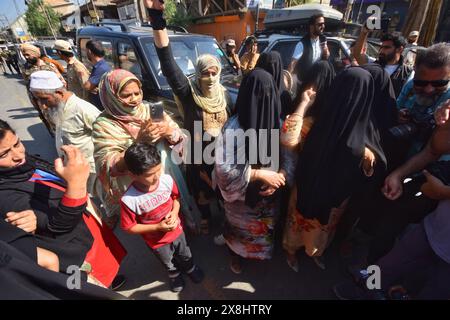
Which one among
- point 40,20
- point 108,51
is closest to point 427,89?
point 108,51

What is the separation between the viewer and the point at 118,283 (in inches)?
79.3

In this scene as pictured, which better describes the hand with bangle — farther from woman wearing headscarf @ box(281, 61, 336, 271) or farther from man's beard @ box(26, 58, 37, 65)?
man's beard @ box(26, 58, 37, 65)

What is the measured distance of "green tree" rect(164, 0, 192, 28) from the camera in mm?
17119

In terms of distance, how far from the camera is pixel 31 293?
79 cm

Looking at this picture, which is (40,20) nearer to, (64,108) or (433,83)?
(64,108)

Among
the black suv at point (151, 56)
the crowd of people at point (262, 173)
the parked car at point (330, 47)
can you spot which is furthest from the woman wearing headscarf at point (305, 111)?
the parked car at point (330, 47)

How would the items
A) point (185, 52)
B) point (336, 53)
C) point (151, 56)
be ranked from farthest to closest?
point (336, 53) < point (185, 52) < point (151, 56)

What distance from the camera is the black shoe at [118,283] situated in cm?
199

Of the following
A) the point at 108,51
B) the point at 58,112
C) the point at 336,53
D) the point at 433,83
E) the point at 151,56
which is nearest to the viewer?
the point at 433,83

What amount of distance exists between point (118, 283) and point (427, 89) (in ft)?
9.32

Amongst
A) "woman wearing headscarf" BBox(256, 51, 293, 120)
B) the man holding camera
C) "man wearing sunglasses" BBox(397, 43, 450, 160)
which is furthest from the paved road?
the man holding camera

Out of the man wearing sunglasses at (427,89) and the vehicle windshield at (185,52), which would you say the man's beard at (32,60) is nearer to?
the vehicle windshield at (185,52)

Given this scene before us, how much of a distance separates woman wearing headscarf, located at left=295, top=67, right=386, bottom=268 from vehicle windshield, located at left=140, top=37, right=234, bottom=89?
2.40 m

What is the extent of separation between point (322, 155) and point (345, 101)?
352mm
